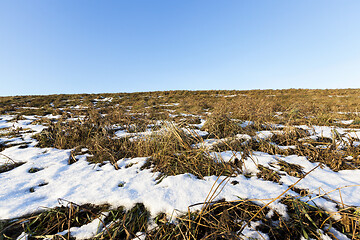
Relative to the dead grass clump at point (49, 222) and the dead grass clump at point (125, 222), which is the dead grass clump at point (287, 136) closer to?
the dead grass clump at point (125, 222)

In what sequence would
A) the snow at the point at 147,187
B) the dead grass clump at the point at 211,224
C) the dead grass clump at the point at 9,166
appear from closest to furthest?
the dead grass clump at the point at 211,224 < the snow at the point at 147,187 < the dead grass clump at the point at 9,166

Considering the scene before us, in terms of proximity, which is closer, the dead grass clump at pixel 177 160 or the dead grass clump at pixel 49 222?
the dead grass clump at pixel 49 222

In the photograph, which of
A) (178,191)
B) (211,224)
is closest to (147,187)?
(178,191)

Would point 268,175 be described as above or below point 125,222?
above

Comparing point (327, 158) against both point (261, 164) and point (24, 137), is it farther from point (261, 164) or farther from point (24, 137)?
point (24, 137)

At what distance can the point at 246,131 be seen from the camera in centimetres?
320

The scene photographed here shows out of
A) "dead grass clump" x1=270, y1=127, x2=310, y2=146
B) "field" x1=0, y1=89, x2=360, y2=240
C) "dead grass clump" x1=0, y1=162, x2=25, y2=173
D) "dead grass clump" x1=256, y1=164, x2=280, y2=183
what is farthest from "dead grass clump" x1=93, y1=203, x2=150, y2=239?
"dead grass clump" x1=270, y1=127, x2=310, y2=146

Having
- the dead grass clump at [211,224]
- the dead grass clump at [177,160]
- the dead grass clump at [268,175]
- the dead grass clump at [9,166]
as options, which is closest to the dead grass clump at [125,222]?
the dead grass clump at [211,224]

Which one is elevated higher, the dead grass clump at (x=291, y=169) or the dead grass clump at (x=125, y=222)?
the dead grass clump at (x=291, y=169)

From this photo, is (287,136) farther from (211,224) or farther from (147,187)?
(147,187)

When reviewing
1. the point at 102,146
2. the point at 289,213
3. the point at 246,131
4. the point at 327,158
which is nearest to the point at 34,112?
the point at 102,146

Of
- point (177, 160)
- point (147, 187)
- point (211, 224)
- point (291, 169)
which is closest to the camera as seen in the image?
point (211, 224)

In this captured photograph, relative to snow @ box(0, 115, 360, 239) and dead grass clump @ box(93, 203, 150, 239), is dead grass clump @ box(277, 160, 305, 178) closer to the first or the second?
snow @ box(0, 115, 360, 239)

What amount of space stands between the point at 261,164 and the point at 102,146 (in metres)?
2.71
